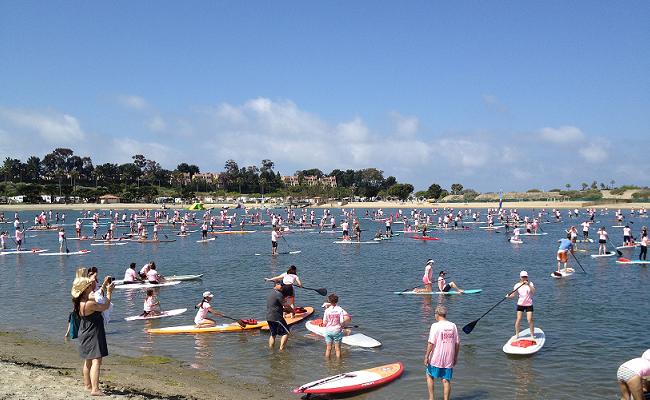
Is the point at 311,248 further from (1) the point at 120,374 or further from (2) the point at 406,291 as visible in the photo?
(1) the point at 120,374

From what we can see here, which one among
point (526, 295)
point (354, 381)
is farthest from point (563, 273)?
point (354, 381)

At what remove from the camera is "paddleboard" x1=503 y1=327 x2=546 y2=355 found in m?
12.4

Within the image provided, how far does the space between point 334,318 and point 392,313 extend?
249 inches

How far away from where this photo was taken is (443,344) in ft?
27.9

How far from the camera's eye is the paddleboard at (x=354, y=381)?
Result: 9.85 m

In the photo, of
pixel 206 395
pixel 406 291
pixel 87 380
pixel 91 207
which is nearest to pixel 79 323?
pixel 87 380

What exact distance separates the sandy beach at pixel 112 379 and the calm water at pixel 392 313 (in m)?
0.72

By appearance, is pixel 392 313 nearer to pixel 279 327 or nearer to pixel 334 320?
pixel 279 327

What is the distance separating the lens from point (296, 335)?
14.6m

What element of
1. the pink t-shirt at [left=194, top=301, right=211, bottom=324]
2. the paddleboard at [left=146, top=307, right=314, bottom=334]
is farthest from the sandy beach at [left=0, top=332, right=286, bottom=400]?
the pink t-shirt at [left=194, top=301, right=211, bottom=324]

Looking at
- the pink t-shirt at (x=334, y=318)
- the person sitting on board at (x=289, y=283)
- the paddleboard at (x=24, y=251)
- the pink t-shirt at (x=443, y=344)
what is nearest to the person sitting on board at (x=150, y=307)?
the person sitting on board at (x=289, y=283)

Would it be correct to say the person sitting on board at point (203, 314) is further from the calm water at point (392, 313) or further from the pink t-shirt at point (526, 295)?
the pink t-shirt at point (526, 295)

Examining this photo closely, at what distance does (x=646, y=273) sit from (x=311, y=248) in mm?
22938

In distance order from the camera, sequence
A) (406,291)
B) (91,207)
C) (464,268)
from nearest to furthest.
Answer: (406,291)
(464,268)
(91,207)
